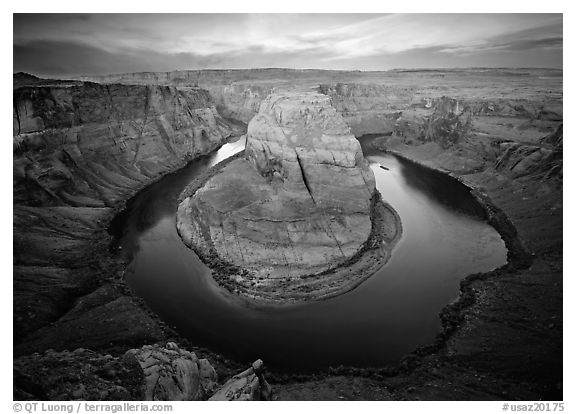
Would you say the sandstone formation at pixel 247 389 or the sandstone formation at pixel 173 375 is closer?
the sandstone formation at pixel 247 389

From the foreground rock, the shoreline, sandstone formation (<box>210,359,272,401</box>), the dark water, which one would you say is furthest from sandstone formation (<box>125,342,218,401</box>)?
the shoreline

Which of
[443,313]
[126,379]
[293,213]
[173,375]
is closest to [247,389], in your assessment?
[173,375]

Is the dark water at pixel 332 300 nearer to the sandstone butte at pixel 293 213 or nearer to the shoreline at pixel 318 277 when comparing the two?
the shoreline at pixel 318 277

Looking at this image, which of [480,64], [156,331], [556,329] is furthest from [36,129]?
[556,329]

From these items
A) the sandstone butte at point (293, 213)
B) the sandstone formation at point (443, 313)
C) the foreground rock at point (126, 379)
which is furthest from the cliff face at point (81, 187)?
the sandstone butte at point (293, 213)

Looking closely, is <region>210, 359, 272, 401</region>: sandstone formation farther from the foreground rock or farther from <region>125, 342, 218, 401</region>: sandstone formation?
<region>125, 342, 218, 401</region>: sandstone formation

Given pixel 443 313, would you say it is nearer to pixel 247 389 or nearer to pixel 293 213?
pixel 293 213

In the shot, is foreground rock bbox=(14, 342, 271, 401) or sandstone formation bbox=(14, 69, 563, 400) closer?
foreground rock bbox=(14, 342, 271, 401)
